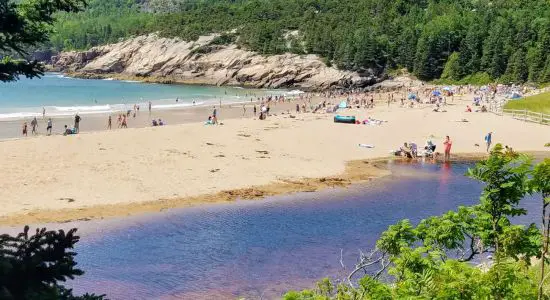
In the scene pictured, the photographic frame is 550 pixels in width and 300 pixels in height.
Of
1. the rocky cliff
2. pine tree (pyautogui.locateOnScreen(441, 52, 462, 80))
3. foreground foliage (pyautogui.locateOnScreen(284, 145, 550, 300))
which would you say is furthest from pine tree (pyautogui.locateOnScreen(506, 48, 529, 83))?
foreground foliage (pyautogui.locateOnScreen(284, 145, 550, 300))

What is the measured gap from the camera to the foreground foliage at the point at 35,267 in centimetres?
632

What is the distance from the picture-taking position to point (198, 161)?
33.1m

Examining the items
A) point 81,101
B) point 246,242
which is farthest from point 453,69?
point 246,242

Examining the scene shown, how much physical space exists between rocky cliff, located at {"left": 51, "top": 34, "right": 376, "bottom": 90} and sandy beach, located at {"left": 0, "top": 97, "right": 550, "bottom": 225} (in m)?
66.2

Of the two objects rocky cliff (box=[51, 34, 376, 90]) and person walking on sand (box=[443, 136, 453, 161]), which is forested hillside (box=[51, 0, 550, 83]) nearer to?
rocky cliff (box=[51, 34, 376, 90])

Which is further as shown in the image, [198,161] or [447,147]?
[447,147]

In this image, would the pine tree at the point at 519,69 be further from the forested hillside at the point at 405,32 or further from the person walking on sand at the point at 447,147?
the person walking on sand at the point at 447,147

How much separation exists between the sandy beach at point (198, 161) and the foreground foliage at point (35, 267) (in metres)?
16.7

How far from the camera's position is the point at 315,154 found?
3744cm

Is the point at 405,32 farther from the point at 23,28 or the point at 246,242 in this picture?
the point at 23,28

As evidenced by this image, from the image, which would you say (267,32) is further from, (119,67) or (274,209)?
(274,209)

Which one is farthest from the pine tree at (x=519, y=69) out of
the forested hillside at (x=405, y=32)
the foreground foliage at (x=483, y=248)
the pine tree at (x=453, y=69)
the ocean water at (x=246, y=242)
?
the foreground foliage at (x=483, y=248)

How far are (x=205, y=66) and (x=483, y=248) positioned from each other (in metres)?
126

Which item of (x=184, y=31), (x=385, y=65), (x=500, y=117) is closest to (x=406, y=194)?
(x=500, y=117)
